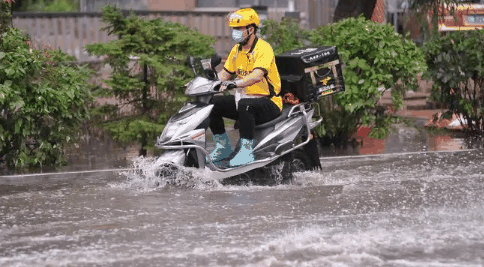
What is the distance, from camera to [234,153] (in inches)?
375

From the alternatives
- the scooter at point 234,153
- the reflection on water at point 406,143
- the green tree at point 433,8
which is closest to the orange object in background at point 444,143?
the reflection on water at point 406,143

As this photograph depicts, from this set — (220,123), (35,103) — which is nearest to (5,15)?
(35,103)

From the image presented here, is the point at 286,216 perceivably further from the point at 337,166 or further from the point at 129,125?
the point at 129,125

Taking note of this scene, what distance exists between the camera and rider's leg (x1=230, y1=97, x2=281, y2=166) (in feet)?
30.8

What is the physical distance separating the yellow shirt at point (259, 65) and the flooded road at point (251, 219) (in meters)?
1.00

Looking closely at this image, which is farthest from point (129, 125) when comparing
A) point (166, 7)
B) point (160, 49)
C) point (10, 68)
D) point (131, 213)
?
point (166, 7)

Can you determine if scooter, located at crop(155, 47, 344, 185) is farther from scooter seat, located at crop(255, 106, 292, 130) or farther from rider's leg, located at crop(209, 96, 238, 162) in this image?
rider's leg, located at crop(209, 96, 238, 162)

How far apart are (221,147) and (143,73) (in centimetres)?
239

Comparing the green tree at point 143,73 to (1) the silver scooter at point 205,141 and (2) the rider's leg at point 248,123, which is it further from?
(2) the rider's leg at point 248,123

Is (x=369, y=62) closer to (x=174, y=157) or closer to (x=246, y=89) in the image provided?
(x=246, y=89)

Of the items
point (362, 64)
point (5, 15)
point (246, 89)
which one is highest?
point (5, 15)

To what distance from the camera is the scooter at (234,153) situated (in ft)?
30.0

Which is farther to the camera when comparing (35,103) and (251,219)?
(35,103)

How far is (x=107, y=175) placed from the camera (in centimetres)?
1050
